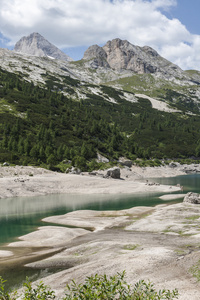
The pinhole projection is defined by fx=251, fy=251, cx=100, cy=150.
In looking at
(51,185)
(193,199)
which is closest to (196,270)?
(193,199)

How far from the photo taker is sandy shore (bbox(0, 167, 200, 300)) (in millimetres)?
16594

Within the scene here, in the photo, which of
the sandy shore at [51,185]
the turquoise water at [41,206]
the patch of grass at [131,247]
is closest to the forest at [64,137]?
the sandy shore at [51,185]

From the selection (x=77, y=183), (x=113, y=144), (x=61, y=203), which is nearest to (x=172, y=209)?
(x=61, y=203)

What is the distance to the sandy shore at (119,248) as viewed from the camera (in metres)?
16.6

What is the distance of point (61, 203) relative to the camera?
2445 inches

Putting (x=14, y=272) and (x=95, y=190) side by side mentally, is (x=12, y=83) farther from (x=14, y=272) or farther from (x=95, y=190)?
(x=14, y=272)

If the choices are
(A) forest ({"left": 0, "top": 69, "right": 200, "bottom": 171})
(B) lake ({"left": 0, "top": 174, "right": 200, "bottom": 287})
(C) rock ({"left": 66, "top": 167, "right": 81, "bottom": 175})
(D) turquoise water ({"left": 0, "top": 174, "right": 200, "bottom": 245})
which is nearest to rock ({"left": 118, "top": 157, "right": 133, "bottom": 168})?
(A) forest ({"left": 0, "top": 69, "right": 200, "bottom": 171})

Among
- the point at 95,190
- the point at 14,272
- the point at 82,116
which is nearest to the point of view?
the point at 14,272

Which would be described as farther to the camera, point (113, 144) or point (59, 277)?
point (113, 144)

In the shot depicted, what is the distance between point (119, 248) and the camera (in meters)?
24.8

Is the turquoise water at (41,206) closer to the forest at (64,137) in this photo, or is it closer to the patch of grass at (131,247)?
the patch of grass at (131,247)

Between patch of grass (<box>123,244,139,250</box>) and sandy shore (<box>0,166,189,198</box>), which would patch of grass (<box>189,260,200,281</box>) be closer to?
patch of grass (<box>123,244,139,250</box>)

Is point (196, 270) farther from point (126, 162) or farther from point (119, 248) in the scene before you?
point (126, 162)

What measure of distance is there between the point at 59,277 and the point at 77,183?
64.8 m
